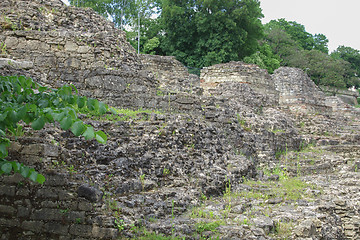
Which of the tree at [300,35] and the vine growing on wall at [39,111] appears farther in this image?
the tree at [300,35]

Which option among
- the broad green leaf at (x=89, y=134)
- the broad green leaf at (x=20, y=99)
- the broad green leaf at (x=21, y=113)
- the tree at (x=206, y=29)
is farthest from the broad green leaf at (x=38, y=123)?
the tree at (x=206, y=29)

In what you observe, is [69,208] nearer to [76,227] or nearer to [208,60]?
[76,227]

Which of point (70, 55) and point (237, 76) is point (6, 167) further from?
point (237, 76)

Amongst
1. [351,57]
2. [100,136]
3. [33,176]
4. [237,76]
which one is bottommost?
[33,176]

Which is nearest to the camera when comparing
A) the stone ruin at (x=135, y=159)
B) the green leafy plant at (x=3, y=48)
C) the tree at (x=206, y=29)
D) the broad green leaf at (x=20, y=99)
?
the broad green leaf at (x=20, y=99)

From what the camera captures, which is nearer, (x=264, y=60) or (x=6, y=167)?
(x=6, y=167)

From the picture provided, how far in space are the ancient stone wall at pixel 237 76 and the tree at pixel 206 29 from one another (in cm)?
555

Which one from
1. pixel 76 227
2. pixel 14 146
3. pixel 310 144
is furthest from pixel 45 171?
pixel 310 144

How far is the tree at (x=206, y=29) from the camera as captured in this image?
26.3 m

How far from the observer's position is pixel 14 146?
5.91 meters

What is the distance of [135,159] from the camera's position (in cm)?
717

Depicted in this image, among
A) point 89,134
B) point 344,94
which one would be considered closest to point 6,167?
point 89,134

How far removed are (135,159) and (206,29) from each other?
20.5 meters

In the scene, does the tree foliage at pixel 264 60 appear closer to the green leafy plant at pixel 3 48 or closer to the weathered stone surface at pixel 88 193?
the green leafy plant at pixel 3 48
